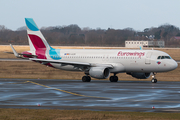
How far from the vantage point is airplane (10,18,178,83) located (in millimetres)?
40750

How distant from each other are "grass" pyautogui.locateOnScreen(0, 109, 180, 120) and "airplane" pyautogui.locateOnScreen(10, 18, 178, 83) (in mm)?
21671

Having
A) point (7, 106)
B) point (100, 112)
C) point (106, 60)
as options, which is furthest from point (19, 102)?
point (106, 60)

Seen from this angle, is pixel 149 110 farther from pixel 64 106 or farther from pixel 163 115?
pixel 64 106

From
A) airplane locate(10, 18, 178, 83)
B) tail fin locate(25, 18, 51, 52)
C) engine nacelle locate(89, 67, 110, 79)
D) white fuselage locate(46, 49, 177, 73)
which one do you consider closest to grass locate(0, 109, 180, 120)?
engine nacelle locate(89, 67, 110, 79)

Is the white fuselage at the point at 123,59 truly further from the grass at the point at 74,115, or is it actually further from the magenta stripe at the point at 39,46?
the grass at the point at 74,115

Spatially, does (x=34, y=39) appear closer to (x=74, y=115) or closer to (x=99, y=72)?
(x=99, y=72)

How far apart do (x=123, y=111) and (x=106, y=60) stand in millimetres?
24305

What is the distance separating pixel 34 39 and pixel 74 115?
31.7 metres

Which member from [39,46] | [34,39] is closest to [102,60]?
[39,46]

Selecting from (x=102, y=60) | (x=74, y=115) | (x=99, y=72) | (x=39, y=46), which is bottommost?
(x=74, y=115)

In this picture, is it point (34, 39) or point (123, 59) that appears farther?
point (34, 39)

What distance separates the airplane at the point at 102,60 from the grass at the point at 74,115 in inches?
853

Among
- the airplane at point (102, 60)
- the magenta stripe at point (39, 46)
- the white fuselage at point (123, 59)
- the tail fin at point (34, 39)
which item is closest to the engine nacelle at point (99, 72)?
the airplane at point (102, 60)

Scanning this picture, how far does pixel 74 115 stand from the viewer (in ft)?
59.4
